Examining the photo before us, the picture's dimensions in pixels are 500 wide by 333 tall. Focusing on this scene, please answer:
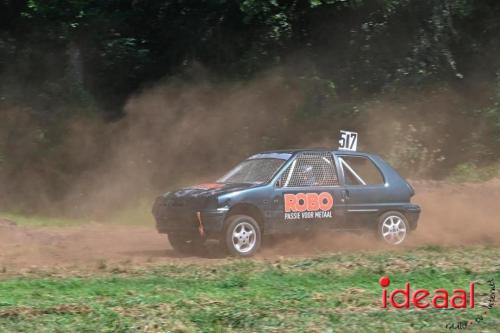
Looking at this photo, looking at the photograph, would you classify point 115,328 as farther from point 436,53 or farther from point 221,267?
point 436,53

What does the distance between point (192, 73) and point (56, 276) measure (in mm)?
12128

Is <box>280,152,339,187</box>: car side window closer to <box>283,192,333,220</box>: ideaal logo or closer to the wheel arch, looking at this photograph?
<box>283,192,333,220</box>: ideaal logo

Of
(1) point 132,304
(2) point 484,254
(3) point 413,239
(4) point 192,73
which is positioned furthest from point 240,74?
(1) point 132,304

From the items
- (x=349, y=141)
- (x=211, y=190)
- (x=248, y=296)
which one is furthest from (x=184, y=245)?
(x=248, y=296)

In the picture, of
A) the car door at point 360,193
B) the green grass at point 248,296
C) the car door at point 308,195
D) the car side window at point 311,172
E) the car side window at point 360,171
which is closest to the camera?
the green grass at point 248,296

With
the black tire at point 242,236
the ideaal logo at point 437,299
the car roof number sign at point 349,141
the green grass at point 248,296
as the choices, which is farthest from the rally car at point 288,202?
the ideaal logo at point 437,299

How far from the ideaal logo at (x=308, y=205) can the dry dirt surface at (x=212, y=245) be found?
0.46 m

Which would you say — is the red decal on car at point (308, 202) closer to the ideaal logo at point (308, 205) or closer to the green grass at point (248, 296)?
the ideaal logo at point (308, 205)

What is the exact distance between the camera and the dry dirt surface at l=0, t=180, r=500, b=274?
1167 centimetres

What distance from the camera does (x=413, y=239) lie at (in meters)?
13.5

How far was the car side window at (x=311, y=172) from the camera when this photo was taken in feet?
40.5

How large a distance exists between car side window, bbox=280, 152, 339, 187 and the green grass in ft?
5.02

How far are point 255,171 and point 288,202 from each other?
824 mm

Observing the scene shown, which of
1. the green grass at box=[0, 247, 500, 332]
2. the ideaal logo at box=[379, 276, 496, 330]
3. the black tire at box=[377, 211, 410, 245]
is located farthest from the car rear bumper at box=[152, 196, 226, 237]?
the ideaal logo at box=[379, 276, 496, 330]
